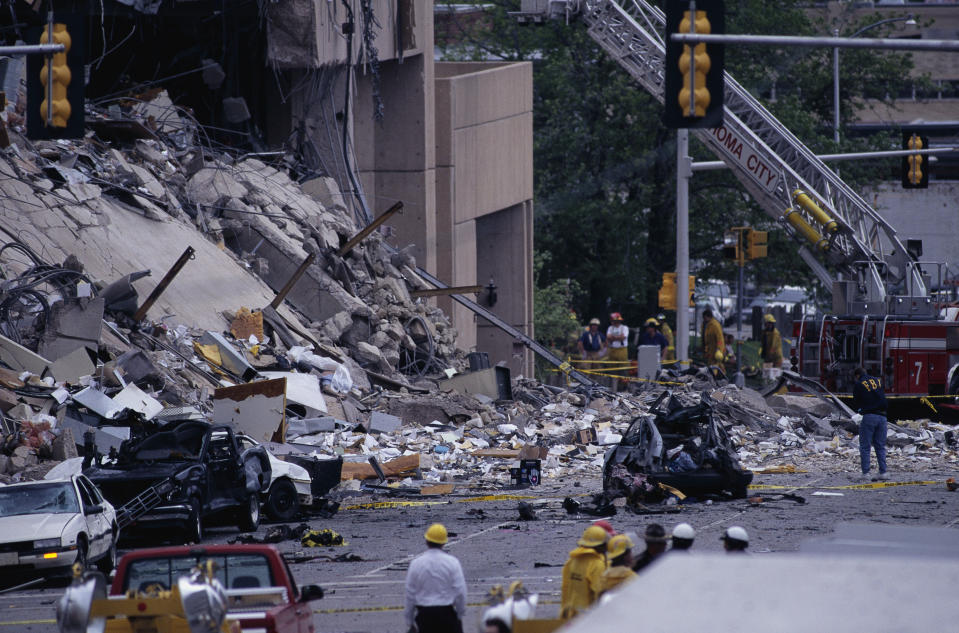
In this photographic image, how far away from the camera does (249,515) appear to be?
16984 mm

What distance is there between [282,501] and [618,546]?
9.55 metres

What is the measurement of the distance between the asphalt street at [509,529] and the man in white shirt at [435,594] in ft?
5.37

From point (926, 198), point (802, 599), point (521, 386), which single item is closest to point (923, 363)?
point (521, 386)

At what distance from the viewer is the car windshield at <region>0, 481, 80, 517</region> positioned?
583 inches

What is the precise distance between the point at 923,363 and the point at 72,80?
62.1ft

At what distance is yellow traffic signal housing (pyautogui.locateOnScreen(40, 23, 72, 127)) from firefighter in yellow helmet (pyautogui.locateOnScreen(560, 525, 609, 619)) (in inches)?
261

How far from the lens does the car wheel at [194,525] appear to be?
1591cm

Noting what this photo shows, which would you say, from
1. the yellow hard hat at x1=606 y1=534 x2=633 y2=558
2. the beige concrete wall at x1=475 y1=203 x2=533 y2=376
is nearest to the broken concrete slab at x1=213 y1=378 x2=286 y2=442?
the yellow hard hat at x1=606 y1=534 x2=633 y2=558

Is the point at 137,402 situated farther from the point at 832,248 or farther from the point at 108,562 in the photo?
the point at 832,248

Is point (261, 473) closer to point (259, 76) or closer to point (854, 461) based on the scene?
point (854, 461)

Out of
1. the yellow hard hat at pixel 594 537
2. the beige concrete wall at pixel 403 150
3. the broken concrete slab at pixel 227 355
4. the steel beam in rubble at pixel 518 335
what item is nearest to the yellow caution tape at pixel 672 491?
the broken concrete slab at pixel 227 355

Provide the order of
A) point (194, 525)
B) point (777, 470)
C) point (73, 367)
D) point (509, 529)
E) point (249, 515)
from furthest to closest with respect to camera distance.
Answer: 1. point (777, 470)
2. point (73, 367)
3. point (249, 515)
4. point (509, 529)
5. point (194, 525)

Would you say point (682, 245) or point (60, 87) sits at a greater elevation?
point (60, 87)

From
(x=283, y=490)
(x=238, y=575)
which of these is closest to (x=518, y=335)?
(x=283, y=490)
